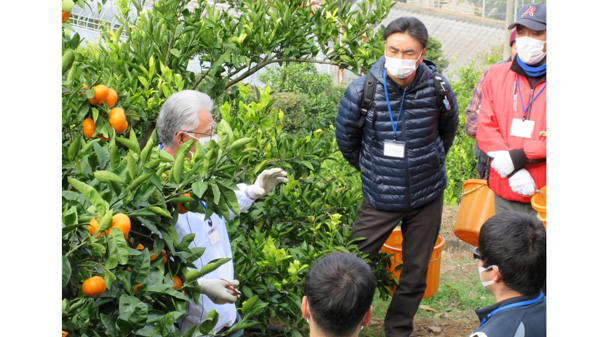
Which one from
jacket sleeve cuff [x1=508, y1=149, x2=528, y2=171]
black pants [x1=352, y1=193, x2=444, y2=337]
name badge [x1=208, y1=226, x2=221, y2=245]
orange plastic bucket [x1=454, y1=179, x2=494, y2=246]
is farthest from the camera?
orange plastic bucket [x1=454, y1=179, x2=494, y2=246]

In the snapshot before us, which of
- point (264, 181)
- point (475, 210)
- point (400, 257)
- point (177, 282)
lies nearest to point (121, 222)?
point (177, 282)

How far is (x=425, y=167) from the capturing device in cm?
347

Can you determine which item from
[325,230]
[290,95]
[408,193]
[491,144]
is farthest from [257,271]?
[290,95]

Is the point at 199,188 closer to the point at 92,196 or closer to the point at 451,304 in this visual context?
the point at 92,196

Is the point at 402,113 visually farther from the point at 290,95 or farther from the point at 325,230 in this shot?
the point at 290,95

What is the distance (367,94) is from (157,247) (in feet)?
6.02

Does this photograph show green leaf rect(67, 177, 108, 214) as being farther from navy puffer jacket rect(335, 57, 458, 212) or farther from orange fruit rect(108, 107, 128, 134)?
navy puffer jacket rect(335, 57, 458, 212)

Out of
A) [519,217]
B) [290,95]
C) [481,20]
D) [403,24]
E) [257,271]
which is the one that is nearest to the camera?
[519,217]

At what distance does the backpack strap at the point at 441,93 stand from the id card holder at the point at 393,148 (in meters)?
0.32

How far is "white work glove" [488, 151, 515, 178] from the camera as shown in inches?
129

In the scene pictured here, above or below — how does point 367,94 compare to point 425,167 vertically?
above

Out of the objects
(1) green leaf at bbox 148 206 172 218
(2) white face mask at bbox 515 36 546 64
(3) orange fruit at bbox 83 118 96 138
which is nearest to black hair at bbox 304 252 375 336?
(1) green leaf at bbox 148 206 172 218

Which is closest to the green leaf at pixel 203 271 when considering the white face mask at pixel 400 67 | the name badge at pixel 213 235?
the name badge at pixel 213 235

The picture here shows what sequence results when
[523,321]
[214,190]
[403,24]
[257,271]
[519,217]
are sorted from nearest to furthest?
[214,190] → [523,321] → [519,217] → [257,271] → [403,24]
